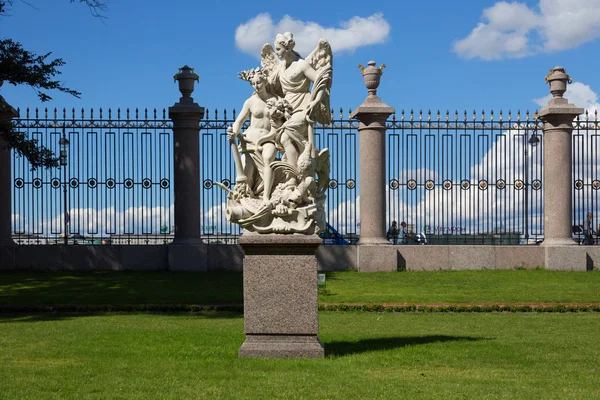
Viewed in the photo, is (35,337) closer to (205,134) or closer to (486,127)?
(205,134)

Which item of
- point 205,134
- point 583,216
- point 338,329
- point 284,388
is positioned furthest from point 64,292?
point 583,216

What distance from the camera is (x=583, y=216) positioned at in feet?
77.0

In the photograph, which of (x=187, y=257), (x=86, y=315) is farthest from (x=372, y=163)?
(x=86, y=315)

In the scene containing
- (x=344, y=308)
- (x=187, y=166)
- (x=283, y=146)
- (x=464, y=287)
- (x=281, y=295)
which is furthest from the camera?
(x=187, y=166)

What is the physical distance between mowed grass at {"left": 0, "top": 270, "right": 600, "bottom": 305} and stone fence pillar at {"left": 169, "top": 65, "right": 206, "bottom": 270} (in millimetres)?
1164

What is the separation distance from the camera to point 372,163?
22.2 meters

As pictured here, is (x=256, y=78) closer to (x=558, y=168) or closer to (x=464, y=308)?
(x=464, y=308)

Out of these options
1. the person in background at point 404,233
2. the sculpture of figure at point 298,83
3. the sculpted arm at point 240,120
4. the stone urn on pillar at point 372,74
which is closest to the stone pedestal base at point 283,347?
the sculpture of figure at point 298,83

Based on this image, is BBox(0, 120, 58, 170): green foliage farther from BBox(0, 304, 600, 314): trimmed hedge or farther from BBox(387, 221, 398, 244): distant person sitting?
BBox(387, 221, 398, 244): distant person sitting

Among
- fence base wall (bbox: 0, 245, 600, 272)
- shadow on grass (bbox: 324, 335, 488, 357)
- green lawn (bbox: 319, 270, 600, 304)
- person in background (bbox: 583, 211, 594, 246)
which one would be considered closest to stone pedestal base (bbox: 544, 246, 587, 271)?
fence base wall (bbox: 0, 245, 600, 272)

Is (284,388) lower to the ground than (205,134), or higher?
lower

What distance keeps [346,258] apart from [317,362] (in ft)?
40.6

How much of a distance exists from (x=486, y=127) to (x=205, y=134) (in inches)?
300

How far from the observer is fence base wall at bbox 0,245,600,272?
21.8 metres
